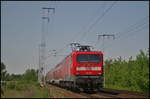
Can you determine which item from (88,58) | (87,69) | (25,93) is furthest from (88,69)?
(25,93)

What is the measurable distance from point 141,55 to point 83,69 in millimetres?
8937

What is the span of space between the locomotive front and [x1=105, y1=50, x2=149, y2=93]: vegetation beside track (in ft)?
22.9

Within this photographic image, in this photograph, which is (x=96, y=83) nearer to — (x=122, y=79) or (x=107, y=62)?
(x=122, y=79)

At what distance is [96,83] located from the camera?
2620cm

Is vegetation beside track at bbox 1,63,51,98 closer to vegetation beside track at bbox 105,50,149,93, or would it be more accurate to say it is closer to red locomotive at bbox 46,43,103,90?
red locomotive at bbox 46,43,103,90

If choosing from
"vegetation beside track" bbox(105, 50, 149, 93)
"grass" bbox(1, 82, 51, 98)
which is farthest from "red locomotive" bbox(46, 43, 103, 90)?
"vegetation beside track" bbox(105, 50, 149, 93)

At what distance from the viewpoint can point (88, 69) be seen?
26719 millimetres

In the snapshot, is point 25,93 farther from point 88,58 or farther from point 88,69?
point 88,58

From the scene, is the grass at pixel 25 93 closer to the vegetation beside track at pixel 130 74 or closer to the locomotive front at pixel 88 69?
the locomotive front at pixel 88 69

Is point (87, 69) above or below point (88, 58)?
below

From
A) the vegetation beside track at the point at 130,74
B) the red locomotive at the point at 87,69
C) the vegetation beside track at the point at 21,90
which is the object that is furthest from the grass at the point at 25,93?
the vegetation beside track at the point at 130,74

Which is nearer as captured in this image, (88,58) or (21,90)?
(88,58)

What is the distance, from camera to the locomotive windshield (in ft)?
88.8

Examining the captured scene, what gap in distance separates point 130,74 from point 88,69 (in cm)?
1389
